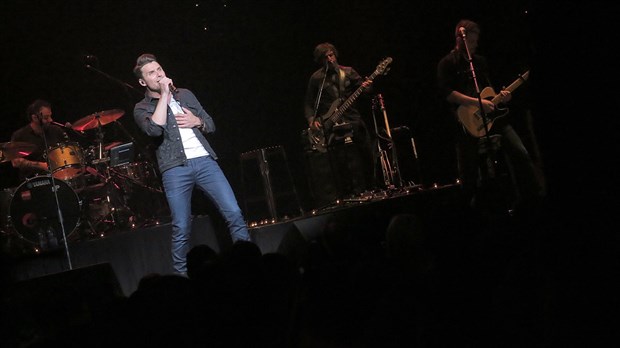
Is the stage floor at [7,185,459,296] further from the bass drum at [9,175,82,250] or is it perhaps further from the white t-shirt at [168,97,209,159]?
the bass drum at [9,175,82,250]

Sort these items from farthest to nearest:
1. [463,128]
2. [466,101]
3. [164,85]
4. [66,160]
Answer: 1. [66,160]
2. [463,128]
3. [466,101]
4. [164,85]

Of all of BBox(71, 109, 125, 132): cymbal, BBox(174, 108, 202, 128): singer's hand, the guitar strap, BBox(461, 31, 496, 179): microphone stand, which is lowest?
BBox(461, 31, 496, 179): microphone stand

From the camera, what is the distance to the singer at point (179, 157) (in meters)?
6.02

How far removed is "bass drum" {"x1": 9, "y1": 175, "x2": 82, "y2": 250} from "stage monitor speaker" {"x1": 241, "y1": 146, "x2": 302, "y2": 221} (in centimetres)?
232

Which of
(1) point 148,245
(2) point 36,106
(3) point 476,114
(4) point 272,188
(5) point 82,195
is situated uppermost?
(2) point 36,106

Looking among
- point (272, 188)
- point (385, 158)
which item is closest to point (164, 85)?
point (272, 188)

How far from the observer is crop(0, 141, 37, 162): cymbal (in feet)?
28.6

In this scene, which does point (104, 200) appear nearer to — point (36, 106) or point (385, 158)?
point (36, 106)

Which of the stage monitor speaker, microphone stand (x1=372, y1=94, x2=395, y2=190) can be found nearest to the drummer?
the stage monitor speaker

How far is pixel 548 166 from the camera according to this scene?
222 cm

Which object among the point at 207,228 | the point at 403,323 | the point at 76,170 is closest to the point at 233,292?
the point at 403,323

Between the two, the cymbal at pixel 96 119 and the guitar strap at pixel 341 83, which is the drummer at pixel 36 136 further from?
the guitar strap at pixel 341 83

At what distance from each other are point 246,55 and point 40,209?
11.9 feet

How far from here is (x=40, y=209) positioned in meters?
8.59
